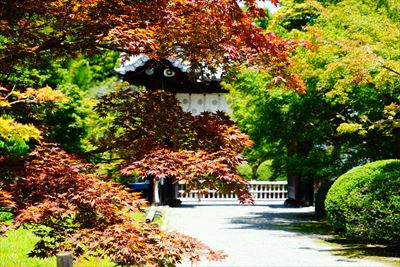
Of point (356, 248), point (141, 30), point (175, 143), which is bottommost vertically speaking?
point (356, 248)

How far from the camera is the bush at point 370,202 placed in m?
10.8

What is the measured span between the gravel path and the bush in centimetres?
77

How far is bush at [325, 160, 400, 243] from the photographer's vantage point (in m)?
10.8

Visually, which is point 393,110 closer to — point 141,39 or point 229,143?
point 229,143

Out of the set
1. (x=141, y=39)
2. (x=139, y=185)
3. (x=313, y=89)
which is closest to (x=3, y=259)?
(x=141, y=39)

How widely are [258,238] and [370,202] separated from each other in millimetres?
3323

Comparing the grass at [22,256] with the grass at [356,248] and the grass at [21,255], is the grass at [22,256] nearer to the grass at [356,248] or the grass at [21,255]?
the grass at [21,255]

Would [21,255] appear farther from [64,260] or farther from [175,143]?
[64,260]

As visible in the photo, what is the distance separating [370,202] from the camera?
1105 centimetres

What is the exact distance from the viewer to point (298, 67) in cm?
1412

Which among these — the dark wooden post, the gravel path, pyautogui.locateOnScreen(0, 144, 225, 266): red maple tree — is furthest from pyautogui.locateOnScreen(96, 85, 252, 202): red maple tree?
the gravel path

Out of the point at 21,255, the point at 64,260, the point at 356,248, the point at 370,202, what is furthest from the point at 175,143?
the point at 356,248

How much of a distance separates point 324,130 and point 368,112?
2364 millimetres

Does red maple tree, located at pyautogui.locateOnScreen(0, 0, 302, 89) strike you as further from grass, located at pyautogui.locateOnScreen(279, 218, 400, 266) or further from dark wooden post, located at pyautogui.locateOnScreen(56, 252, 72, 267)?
grass, located at pyautogui.locateOnScreen(279, 218, 400, 266)
